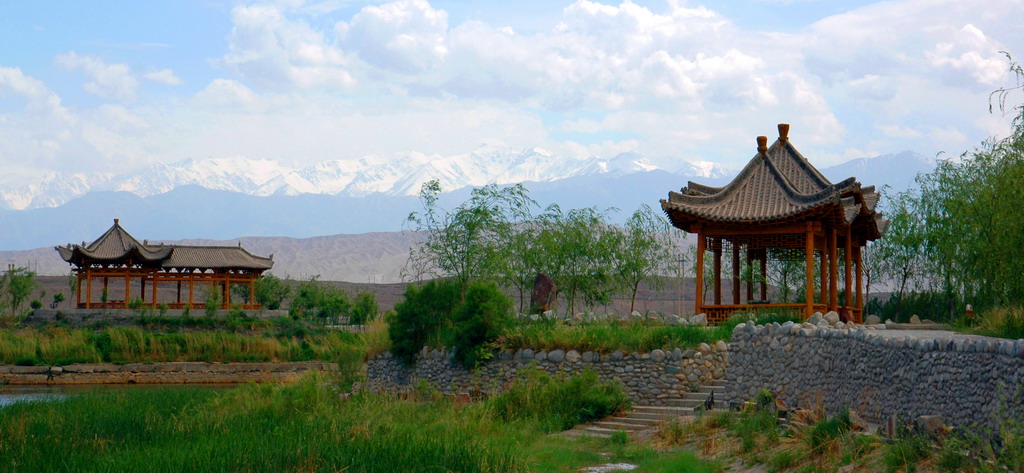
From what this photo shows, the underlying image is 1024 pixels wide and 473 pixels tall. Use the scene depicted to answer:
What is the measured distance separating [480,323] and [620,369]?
3.10 meters

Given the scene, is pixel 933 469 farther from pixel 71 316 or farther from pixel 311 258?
pixel 311 258

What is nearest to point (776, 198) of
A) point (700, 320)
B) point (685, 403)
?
point (700, 320)

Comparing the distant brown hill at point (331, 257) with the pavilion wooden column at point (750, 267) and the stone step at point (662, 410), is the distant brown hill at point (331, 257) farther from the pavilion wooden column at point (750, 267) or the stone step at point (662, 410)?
the stone step at point (662, 410)

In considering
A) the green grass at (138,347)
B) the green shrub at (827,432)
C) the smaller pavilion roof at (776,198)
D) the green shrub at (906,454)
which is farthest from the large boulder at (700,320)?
the green grass at (138,347)

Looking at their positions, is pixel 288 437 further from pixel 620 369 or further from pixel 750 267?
pixel 750 267

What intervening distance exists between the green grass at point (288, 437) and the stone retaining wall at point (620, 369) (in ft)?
7.21

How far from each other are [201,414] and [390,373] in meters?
8.05

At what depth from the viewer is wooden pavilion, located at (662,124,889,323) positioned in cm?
1877

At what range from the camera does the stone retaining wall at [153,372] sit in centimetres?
3366

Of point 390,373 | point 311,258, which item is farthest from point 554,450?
point 311,258

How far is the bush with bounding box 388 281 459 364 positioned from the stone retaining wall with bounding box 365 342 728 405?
3.13ft

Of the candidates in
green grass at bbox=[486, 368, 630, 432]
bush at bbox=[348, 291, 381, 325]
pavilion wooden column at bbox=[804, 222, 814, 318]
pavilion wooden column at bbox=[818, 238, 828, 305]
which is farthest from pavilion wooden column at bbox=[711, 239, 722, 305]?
bush at bbox=[348, 291, 381, 325]

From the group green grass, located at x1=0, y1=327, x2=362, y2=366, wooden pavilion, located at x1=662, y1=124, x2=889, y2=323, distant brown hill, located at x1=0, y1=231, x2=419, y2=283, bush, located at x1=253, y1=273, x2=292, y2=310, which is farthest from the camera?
distant brown hill, located at x1=0, y1=231, x2=419, y2=283

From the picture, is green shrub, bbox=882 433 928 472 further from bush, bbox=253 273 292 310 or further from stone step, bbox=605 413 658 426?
bush, bbox=253 273 292 310
